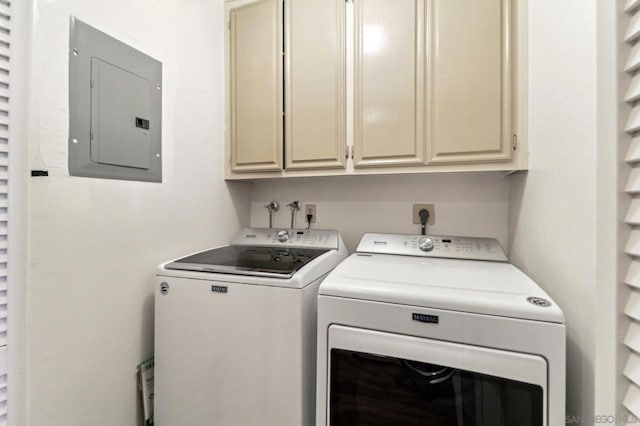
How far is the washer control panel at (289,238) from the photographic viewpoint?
64.8 inches

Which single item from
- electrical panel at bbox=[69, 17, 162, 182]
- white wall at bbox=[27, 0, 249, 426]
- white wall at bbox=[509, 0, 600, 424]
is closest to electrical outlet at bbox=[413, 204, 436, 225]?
white wall at bbox=[509, 0, 600, 424]

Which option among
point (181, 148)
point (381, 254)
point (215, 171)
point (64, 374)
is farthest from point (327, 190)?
point (64, 374)

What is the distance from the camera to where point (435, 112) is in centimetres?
138

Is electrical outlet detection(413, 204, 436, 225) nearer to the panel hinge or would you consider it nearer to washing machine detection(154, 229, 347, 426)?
the panel hinge

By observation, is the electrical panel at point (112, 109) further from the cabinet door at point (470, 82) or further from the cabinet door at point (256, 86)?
the cabinet door at point (470, 82)

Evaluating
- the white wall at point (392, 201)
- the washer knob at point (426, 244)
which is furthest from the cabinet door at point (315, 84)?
the washer knob at point (426, 244)

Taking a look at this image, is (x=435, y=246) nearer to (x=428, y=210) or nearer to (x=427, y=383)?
(x=428, y=210)

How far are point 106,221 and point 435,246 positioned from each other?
1509mm

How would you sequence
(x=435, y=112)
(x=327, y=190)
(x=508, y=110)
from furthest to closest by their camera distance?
(x=327, y=190)
(x=435, y=112)
(x=508, y=110)

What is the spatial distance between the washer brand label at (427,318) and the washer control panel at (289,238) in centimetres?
73

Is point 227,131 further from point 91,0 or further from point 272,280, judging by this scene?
point 272,280

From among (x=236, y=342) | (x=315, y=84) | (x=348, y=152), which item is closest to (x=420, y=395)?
(x=236, y=342)

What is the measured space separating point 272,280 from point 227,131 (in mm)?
1101

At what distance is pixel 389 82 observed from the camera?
4.74ft
